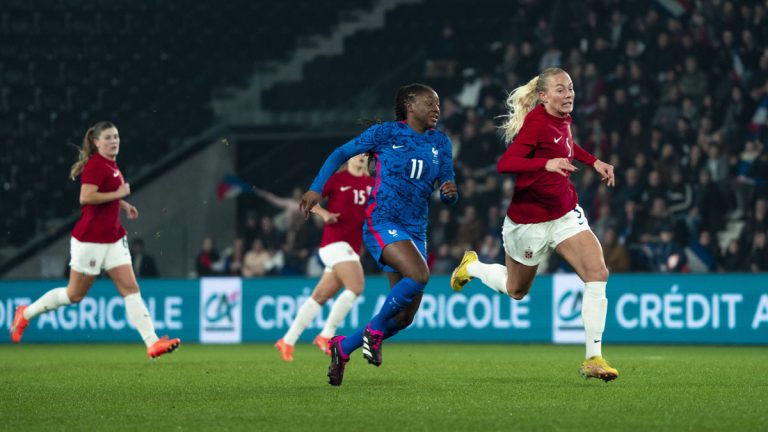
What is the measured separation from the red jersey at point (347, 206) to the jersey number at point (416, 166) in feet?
12.5

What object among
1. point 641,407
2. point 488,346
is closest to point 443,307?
point 488,346

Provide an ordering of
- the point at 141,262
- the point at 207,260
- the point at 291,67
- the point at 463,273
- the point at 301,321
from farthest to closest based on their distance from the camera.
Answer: the point at 291,67
the point at 141,262
the point at 207,260
the point at 301,321
the point at 463,273

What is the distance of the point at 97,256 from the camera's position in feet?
40.5

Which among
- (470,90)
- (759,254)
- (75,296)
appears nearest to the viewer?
(75,296)

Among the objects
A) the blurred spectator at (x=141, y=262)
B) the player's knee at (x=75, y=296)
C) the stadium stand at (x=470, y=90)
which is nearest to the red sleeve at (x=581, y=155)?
the player's knee at (x=75, y=296)

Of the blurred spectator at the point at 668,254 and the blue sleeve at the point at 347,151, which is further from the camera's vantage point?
the blurred spectator at the point at 668,254

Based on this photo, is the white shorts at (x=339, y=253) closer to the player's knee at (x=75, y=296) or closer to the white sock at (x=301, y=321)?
the white sock at (x=301, y=321)

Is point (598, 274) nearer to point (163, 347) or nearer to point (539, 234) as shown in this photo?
point (539, 234)

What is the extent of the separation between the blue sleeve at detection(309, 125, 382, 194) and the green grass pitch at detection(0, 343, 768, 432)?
4.95 ft

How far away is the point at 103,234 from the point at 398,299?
4.20m

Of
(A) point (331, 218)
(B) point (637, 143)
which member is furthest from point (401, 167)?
(B) point (637, 143)

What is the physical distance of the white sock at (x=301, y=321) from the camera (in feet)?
43.0

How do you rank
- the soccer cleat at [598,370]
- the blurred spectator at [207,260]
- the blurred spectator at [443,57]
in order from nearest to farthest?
the soccer cleat at [598,370], the blurred spectator at [207,260], the blurred spectator at [443,57]

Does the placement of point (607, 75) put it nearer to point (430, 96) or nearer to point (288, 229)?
point (288, 229)
